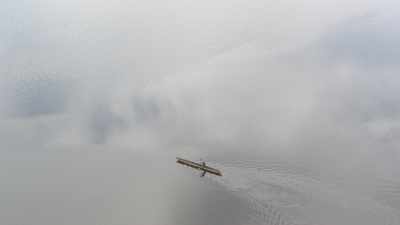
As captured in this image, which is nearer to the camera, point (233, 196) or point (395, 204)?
point (395, 204)

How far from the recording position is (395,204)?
37.4 m

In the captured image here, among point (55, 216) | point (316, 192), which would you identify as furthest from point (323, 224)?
point (55, 216)

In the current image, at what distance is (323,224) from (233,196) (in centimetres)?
993

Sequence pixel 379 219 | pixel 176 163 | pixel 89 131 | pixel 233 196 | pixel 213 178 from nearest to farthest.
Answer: pixel 379 219, pixel 233 196, pixel 213 178, pixel 176 163, pixel 89 131

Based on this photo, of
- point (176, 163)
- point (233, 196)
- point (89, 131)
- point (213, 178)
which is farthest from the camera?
point (89, 131)

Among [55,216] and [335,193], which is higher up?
[335,193]

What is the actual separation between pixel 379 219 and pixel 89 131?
1851 inches

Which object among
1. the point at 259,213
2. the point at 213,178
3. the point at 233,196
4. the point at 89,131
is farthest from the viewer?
the point at 89,131

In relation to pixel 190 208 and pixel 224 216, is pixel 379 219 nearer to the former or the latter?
pixel 224 216

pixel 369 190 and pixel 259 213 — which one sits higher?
pixel 369 190

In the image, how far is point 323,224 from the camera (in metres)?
37.1

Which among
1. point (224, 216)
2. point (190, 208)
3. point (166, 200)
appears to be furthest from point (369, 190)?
point (166, 200)

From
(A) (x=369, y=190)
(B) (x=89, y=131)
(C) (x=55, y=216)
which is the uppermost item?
(B) (x=89, y=131)

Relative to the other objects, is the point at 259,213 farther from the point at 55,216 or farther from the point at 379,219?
the point at 55,216
